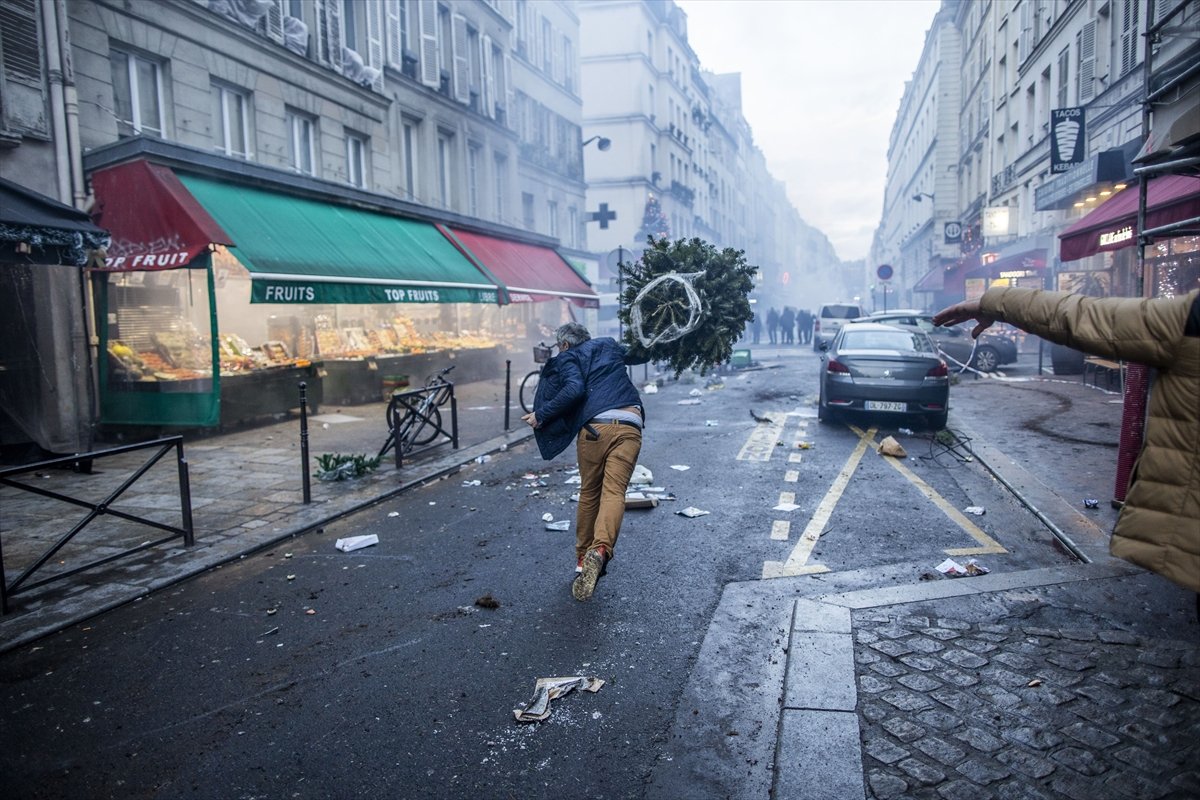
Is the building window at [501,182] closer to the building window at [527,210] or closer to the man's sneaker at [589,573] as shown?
the building window at [527,210]

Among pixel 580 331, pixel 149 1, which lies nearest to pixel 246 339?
pixel 149 1

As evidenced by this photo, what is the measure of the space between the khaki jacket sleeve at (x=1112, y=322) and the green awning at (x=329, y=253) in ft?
32.2

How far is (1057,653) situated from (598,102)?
4515cm

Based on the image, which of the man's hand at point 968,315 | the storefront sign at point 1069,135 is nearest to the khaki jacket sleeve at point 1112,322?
the man's hand at point 968,315

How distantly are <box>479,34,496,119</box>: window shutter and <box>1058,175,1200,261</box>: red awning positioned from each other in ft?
53.4

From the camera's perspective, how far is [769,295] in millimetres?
87625

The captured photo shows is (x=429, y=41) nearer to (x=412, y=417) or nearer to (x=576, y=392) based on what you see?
(x=412, y=417)

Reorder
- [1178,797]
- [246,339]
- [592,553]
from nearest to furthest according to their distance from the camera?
[1178,797]
[592,553]
[246,339]

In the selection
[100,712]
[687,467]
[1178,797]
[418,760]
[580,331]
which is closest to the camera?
[1178,797]

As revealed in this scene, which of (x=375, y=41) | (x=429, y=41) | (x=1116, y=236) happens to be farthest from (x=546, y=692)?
(x=429, y=41)

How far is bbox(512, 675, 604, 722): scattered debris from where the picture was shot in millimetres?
3453

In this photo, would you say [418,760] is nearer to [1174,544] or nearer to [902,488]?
[1174,544]

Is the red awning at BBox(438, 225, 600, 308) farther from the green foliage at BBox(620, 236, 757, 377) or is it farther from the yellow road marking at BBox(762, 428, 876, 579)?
the green foliage at BBox(620, 236, 757, 377)

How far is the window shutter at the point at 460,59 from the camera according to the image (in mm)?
20594
